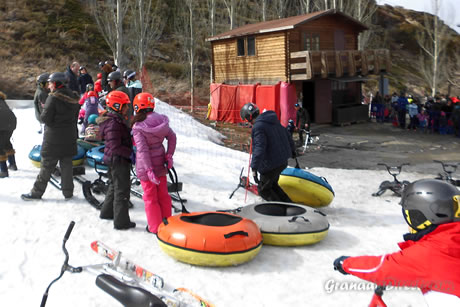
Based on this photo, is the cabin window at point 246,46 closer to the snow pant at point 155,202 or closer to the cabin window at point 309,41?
the cabin window at point 309,41

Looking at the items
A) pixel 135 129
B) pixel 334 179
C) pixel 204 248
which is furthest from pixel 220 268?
pixel 334 179

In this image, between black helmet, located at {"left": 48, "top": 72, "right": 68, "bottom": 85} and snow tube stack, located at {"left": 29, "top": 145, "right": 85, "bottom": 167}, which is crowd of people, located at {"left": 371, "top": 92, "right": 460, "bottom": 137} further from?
black helmet, located at {"left": 48, "top": 72, "right": 68, "bottom": 85}

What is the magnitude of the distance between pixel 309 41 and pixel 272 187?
58.2 feet

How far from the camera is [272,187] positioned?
22.5 ft

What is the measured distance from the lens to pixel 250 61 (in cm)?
2386

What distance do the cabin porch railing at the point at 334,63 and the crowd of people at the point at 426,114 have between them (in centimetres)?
245

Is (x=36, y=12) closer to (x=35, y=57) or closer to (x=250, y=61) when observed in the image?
(x=35, y=57)

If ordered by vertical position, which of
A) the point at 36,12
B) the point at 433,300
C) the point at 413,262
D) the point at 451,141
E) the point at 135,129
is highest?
the point at 36,12

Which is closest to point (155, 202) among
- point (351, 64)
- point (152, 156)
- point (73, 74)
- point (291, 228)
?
point (152, 156)

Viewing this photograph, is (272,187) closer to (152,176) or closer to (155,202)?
(155,202)

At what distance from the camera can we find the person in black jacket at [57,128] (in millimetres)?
6449

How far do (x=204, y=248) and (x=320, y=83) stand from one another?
64.7ft

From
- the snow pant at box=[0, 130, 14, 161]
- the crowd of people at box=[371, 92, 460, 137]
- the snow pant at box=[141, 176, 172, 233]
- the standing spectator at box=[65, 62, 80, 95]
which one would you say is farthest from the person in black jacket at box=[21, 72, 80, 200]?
the crowd of people at box=[371, 92, 460, 137]

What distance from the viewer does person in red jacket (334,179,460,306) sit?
2.37 metres
